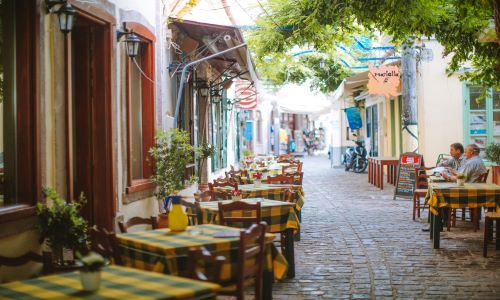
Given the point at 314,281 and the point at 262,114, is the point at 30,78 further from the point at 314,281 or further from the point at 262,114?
the point at 262,114

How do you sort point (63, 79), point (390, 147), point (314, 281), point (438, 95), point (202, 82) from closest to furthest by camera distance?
point (63, 79) → point (314, 281) → point (202, 82) → point (438, 95) → point (390, 147)

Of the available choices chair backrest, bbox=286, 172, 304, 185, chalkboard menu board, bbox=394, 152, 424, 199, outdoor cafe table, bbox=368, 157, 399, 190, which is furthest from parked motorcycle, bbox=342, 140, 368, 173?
chair backrest, bbox=286, 172, 304, 185

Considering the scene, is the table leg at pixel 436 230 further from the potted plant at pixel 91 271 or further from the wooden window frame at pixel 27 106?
the potted plant at pixel 91 271

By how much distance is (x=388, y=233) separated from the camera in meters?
10.6

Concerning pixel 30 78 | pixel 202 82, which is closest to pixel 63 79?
pixel 30 78

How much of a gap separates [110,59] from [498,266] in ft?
17.8

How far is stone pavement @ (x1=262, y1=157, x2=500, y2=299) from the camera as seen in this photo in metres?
6.82

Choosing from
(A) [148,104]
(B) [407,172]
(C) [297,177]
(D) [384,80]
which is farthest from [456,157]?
(D) [384,80]

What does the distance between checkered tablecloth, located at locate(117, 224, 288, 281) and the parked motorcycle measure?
21.9 metres

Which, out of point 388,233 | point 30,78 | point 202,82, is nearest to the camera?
point 30,78

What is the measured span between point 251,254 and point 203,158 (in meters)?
8.06

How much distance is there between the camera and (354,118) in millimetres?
27719

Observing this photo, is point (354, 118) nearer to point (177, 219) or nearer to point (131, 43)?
point (131, 43)

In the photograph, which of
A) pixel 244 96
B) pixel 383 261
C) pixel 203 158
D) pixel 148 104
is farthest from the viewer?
pixel 244 96
